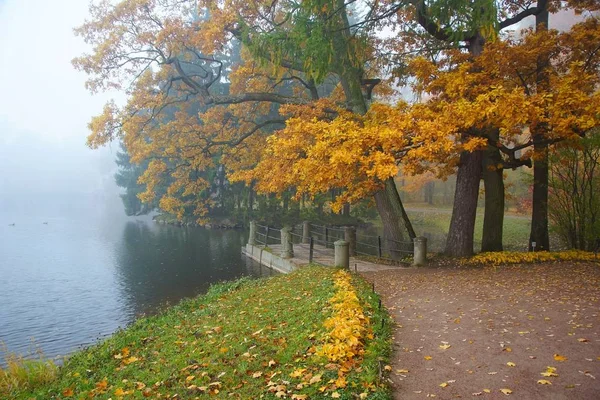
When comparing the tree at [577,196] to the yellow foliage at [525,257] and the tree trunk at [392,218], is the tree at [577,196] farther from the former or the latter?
the tree trunk at [392,218]

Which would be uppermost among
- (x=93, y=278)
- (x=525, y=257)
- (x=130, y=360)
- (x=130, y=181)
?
(x=130, y=181)

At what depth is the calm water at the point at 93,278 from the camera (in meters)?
11.4

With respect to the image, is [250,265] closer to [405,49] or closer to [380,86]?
[380,86]

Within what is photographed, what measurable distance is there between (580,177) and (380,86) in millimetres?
8234

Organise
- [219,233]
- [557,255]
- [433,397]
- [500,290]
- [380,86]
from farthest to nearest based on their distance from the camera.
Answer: [219,233], [380,86], [557,255], [500,290], [433,397]

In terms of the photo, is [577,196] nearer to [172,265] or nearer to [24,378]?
[24,378]

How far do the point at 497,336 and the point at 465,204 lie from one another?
26.3ft

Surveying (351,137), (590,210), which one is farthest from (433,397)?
(590,210)

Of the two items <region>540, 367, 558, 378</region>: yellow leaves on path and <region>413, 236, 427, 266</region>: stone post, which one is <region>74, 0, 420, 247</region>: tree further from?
<region>540, 367, 558, 378</region>: yellow leaves on path

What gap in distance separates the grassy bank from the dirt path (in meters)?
0.45

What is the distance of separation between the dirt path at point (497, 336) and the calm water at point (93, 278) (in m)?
8.07

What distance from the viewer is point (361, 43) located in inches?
450

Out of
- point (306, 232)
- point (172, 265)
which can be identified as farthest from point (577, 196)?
point (172, 265)

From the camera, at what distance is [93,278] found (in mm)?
17500
